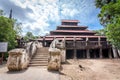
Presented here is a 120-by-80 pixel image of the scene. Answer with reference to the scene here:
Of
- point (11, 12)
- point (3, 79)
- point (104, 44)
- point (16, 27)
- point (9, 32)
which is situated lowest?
point (3, 79)

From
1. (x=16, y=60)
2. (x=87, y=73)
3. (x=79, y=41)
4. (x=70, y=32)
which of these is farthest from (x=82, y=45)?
(x=16, y=60)

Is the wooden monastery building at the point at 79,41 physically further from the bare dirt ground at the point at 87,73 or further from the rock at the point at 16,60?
the rock at the point at 16,60

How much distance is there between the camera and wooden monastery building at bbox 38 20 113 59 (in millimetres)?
21406

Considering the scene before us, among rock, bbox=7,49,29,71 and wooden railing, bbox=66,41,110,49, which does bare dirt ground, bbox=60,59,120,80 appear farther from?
wooden railing, bbox=66,41,110,49

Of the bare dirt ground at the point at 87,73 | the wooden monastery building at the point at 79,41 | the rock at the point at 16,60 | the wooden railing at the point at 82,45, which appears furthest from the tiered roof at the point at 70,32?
the rock at the point at 16,60

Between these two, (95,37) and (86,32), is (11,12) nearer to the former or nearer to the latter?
(86,32)

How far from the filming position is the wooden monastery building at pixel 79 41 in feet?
70.2

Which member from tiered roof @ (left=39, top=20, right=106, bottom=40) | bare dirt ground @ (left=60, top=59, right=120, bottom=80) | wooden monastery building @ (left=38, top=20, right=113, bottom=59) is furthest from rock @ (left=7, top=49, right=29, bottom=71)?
tiered roof @ (left=39, top=20, right=106, bottom=40)

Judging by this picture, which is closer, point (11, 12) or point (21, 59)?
point (21, 59)

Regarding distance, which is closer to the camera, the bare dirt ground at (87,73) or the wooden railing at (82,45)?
the bare dirt ground at (87,73)

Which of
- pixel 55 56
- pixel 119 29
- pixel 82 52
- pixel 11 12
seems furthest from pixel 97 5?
pixel 11 12

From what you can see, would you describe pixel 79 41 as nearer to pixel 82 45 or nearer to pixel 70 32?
pixel 82 45

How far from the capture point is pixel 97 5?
1280cm

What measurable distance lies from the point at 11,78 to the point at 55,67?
3236 millimetres
